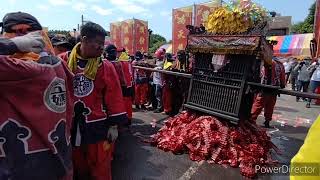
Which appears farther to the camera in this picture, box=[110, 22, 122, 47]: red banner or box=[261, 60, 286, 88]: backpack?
box=[110, 22, 122, 47]: red banner

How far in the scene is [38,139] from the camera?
6.81ft

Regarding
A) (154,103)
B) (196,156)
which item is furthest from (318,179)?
(154,103)

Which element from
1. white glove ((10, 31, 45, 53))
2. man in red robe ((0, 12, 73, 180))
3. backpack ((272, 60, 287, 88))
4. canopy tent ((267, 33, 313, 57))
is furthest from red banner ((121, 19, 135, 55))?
white glove ((10, 31, 45, 53))

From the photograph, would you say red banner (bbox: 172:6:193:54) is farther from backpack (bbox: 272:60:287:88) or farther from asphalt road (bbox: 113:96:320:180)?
asphalt road (bbox: 113:96:320:180)

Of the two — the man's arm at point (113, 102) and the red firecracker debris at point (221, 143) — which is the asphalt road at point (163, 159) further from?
the man's arm at point (113, 102)

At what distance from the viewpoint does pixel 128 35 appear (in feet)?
82.8

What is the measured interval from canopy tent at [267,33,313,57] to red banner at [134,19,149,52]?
417 inches

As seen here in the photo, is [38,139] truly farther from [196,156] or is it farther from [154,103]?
[154,103]

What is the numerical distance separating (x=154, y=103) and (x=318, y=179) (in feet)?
30.7

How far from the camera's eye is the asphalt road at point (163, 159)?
15.9 feet

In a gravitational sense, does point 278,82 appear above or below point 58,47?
below

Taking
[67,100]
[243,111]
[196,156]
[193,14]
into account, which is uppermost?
[193,14]

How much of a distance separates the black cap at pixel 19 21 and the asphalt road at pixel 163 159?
2.95 metres

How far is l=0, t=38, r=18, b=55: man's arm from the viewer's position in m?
1.89
